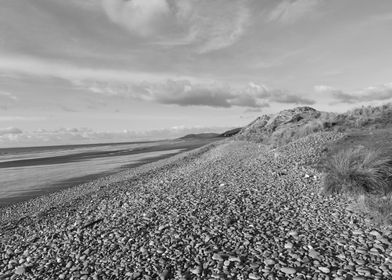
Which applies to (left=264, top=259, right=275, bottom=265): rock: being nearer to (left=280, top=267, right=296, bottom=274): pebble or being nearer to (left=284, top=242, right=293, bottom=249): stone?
(left=280, top=267, right=296, bottom=274): pebble

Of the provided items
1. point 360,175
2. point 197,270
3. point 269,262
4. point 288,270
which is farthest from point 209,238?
point 360,175

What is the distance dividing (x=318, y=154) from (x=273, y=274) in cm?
1113

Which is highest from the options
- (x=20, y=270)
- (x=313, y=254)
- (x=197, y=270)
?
(x=313, y=254)

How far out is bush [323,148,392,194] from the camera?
888cm

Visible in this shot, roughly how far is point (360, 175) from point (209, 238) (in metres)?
6.23

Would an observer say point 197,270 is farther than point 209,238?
No

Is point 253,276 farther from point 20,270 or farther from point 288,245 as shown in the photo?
point 20,270

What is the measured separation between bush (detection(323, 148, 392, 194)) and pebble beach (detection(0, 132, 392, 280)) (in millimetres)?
691

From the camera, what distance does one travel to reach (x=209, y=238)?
650cm

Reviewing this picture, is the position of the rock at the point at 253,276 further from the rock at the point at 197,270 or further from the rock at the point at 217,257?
the rock at the point at 197,270

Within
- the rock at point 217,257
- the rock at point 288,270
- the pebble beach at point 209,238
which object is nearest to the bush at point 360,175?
the pebble beach at point 209,238

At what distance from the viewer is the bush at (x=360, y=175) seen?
29.1 ft

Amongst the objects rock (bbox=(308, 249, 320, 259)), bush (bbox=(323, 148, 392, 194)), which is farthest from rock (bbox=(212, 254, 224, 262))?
bush (bbox=(323, 148, 392, 194))

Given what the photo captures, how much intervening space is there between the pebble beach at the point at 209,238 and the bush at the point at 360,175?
691mm
